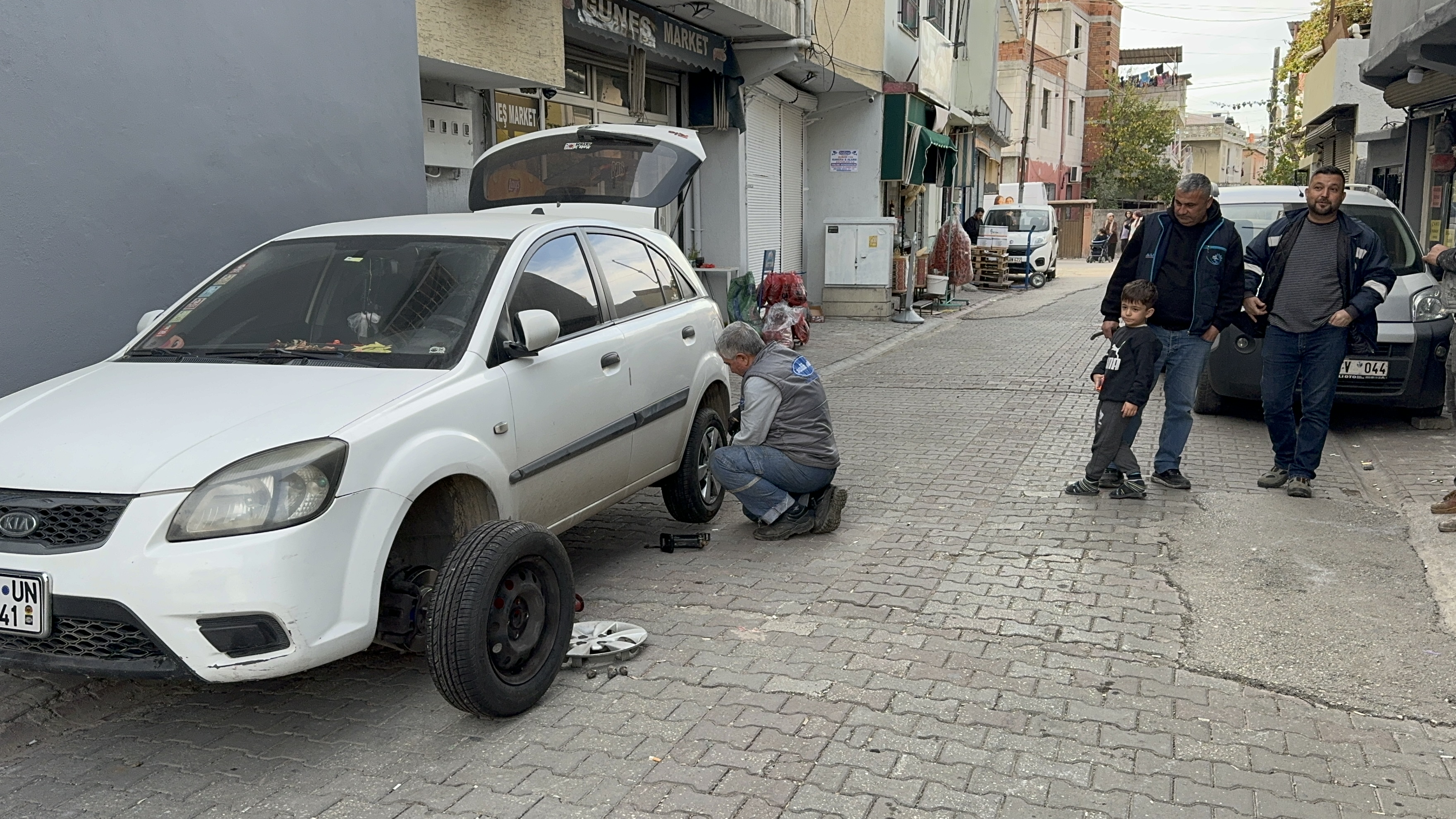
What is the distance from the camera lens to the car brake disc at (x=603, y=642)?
425 cm

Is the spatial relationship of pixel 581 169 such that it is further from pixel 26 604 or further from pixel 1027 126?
pixel 1027 126

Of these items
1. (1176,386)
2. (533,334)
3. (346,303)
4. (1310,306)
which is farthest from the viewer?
(1176,386)

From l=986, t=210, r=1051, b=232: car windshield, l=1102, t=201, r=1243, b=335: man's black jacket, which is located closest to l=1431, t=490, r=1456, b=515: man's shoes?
l=1102, t=201, r=1243, b=335: man's black jacket

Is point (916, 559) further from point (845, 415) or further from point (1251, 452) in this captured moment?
point (845, 415)

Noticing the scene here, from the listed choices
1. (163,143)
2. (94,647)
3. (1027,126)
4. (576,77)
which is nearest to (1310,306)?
(94,647)

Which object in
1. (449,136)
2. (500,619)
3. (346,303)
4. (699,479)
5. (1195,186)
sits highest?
(449,136)

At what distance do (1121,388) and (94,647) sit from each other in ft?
Result: 17.6

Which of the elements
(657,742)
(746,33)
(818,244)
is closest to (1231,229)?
(657,742)

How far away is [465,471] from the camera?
3930 mm

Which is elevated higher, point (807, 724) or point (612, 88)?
point (612, 88)

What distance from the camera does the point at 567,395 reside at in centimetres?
465

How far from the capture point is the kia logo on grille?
327cm

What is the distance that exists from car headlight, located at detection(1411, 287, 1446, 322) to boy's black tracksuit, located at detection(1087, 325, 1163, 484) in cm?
296

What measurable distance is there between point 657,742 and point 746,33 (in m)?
11.5
